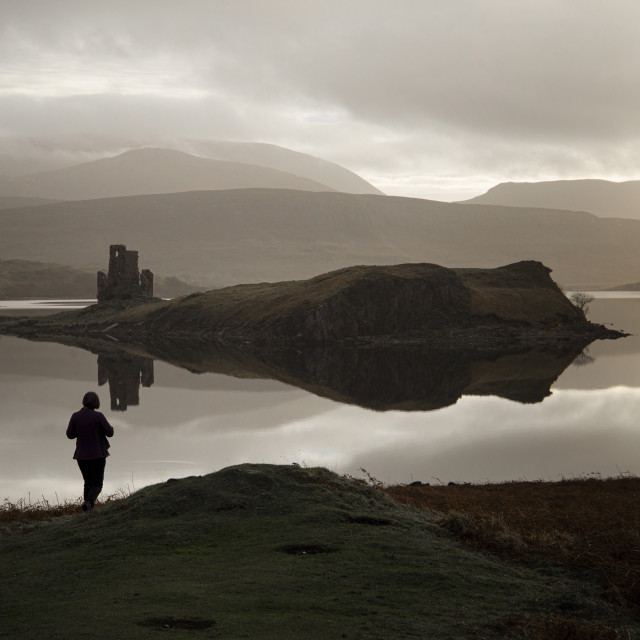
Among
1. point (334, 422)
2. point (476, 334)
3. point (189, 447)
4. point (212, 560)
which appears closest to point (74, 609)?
point (212, 560)

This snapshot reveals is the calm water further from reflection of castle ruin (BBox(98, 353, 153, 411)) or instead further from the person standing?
the person standing

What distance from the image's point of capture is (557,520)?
46.0 ft

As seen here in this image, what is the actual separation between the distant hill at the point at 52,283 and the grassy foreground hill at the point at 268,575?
136 metres

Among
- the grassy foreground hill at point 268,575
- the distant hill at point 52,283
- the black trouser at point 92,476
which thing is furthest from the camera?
the distant hill at point 52,283

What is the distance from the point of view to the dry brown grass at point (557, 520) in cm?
1034

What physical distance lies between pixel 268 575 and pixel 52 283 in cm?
15308

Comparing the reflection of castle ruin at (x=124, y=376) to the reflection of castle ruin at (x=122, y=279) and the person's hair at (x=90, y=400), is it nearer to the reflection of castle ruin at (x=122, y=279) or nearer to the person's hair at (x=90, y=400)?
the person's hair at (x=90, y=400)

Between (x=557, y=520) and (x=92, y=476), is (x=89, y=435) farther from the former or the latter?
(x=557, y=520)

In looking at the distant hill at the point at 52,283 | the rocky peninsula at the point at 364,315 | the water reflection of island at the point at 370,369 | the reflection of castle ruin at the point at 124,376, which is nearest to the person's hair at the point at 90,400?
the reflection of castle ruin at the point at 124,376

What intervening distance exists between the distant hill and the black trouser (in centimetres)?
13420

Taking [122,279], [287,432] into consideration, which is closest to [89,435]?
[287,432]

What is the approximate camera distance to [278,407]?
3200 centimetres

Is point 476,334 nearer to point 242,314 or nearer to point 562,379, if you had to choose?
point 242,314

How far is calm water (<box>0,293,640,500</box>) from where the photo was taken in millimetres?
20828
